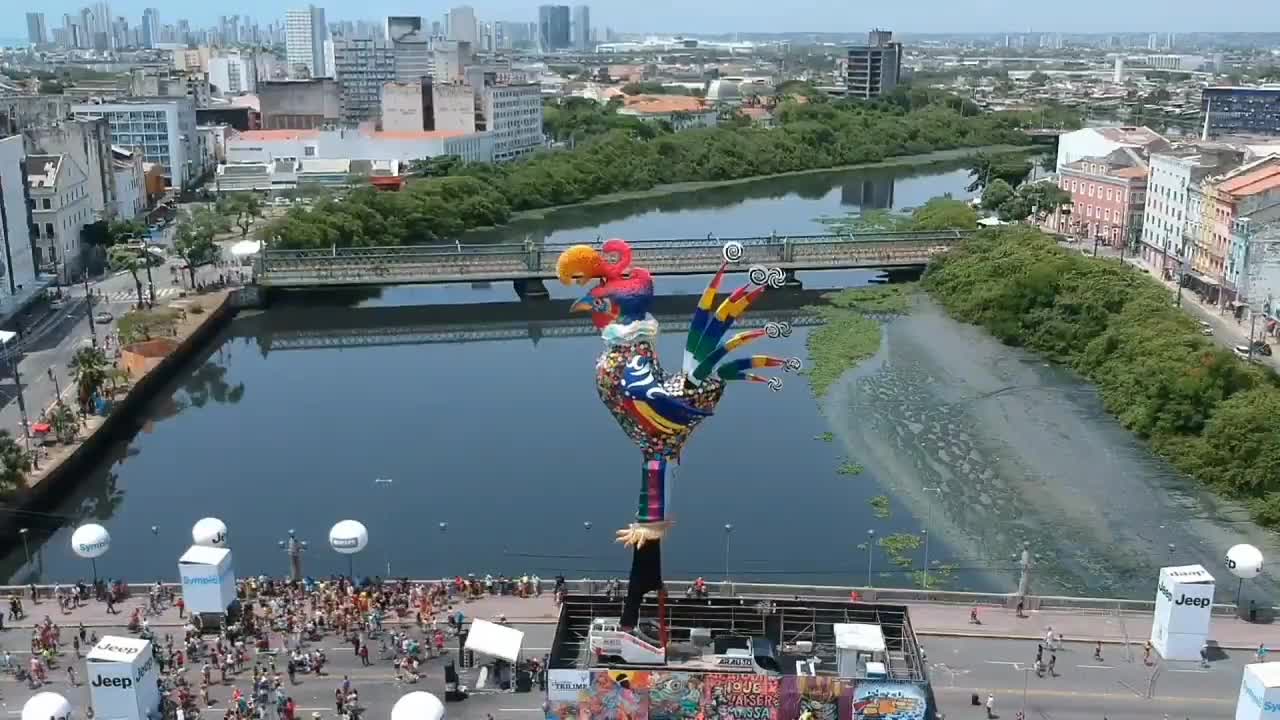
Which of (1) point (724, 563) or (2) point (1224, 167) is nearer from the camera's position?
(1) point (724, 563)

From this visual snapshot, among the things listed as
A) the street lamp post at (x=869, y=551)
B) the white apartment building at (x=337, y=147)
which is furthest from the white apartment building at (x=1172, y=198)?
the white apartment building at (x=337, y=147)

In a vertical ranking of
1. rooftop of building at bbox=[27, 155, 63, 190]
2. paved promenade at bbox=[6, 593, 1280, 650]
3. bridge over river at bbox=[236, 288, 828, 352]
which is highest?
rooftop of building at bbox=[27, 155, 63, 190]

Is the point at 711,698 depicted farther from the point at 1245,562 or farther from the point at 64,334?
the point at 64,334

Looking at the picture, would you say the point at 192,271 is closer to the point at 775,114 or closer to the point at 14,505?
the point at 14,505

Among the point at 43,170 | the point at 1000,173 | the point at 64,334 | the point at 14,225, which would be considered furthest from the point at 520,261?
the point at 1000,173

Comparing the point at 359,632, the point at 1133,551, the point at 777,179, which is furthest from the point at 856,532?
the point at 777,179

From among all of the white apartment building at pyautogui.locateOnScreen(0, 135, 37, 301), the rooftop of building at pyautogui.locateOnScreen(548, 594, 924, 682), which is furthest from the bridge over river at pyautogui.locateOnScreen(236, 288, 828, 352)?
the rooftop of building at pyautogui.locateOnScreen(548, 594, 924, 682)

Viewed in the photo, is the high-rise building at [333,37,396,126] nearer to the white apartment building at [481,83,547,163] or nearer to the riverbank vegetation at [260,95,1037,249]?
the riverbank vegetation at [260,95,1037,249]
